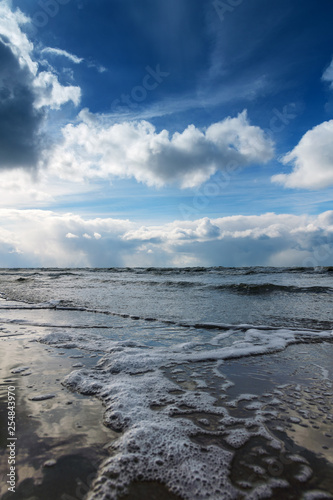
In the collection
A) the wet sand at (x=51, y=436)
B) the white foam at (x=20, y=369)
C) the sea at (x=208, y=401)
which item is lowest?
the sea at (x=208, y=401)

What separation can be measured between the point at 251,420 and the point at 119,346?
2.69 meters

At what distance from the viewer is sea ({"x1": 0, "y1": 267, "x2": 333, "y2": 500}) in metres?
1.75

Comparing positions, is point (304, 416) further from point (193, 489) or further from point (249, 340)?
point (249, 340)

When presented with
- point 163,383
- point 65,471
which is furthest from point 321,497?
point 163,383

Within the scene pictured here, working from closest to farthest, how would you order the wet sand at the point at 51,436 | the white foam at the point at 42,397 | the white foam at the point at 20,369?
the wet sand at the point at 51,436
the white foam at the point at 42,397
the white foam at the point at 20,369

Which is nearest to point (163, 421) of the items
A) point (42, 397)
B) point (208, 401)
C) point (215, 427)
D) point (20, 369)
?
point (215, 427)

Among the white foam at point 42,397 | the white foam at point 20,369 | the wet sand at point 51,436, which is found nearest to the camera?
the wet sand at point 51,436

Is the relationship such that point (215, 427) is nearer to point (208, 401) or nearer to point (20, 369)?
point (208, 401)

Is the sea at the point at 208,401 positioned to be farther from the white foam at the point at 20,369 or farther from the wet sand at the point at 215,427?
the white foam at the point at 20,369

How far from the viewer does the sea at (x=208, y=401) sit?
5.74 ft

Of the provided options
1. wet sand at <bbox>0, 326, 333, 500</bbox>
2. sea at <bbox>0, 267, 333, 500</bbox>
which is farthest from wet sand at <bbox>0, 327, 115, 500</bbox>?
sea at <bbox>0, 267, 333, 500</bbox>

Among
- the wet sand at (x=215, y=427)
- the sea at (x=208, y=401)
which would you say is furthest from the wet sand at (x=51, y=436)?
the sea at (x=208, y=401)

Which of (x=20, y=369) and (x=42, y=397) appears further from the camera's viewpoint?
(x=20, y=369)

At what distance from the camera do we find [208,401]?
2.74 meters
